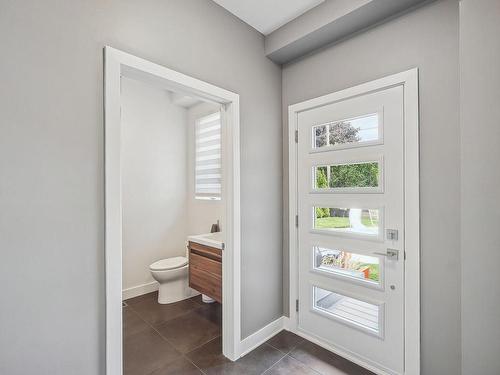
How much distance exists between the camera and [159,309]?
2873 mm

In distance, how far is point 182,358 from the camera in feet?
6.63

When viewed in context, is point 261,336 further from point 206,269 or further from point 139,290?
point 139,290

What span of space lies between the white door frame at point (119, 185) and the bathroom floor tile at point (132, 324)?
3.12 feet

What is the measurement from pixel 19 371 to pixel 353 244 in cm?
211

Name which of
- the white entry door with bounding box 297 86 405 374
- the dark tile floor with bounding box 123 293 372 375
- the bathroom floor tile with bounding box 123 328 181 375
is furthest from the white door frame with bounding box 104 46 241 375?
the white entry door with bounding box 297 86 405 374

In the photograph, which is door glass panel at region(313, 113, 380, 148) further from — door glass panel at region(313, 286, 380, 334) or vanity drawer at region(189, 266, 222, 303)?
vanity drawer at region(189, 266, 222, 303)

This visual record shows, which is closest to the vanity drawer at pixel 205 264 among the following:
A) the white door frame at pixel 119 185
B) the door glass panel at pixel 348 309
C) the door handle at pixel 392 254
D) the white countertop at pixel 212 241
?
the white countertop at pixel 212 241

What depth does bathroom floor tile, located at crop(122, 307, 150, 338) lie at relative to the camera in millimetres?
2412

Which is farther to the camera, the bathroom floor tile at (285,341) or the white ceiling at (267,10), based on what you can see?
the bathroom floor tile at (285,341)

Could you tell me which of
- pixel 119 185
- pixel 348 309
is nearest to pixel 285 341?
pixel 348 309

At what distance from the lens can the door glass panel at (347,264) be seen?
1.94 meters

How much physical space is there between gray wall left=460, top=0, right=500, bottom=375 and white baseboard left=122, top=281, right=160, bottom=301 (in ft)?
10.5

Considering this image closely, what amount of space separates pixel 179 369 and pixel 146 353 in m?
0.38

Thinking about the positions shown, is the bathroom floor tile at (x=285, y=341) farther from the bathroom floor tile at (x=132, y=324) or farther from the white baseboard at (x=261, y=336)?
the bathroom floor tile at (x=132, y=324)
